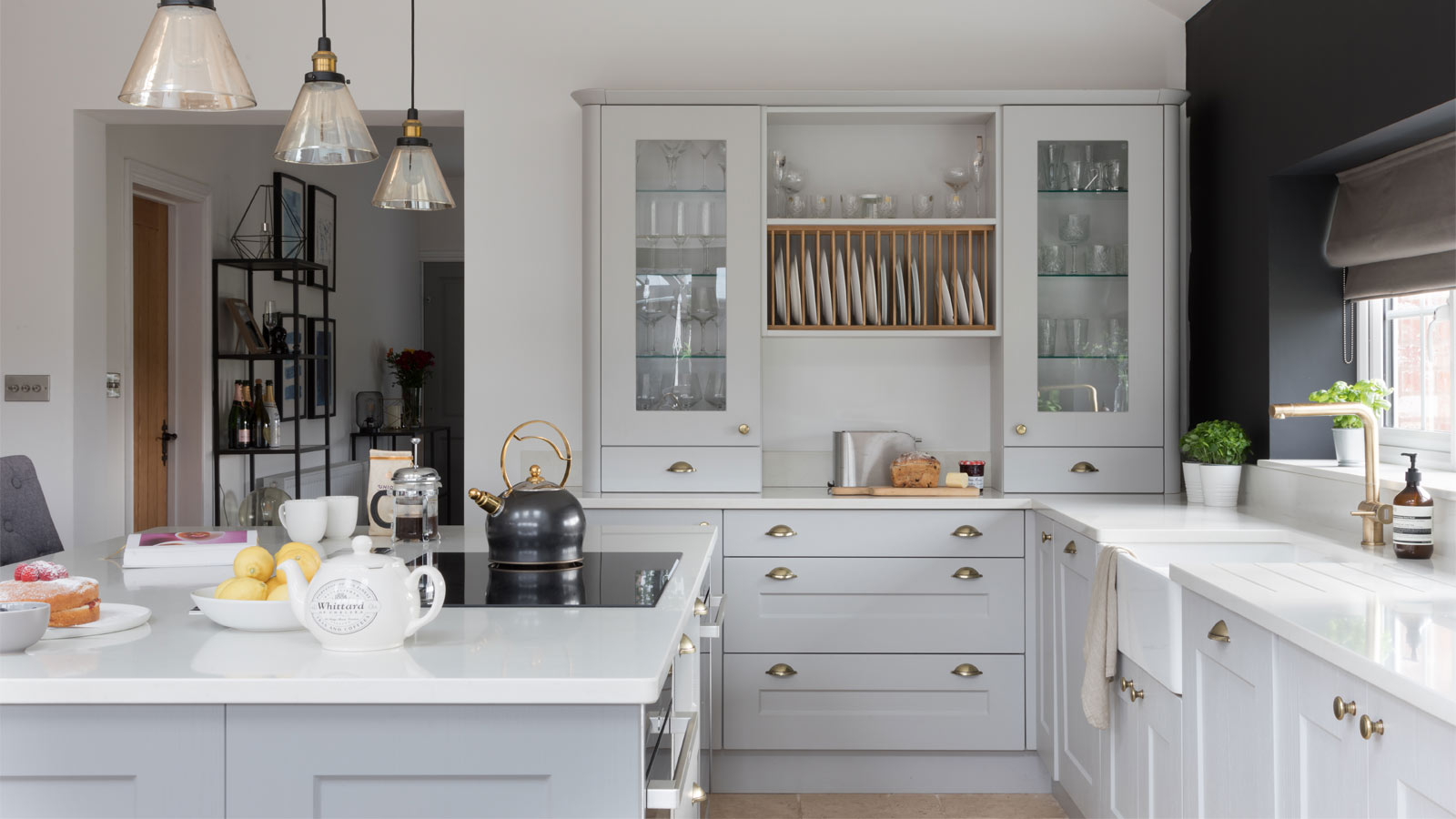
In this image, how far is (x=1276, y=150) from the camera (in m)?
3.04

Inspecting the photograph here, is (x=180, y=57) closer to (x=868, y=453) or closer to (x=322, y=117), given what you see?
(x=322, y=117)

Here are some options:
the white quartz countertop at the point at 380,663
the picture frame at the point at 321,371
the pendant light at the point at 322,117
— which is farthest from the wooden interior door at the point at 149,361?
the white quartz countertop at the point at 380,663

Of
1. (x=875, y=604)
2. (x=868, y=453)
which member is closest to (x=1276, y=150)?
(x=868, y=453)

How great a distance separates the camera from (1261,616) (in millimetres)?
1771

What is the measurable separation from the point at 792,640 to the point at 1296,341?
1.69 m

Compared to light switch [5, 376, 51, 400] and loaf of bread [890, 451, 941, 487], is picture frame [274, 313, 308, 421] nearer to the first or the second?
light switch [5, 376, 51, 400]

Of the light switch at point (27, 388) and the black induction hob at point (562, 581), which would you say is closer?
the black induction hob at point (562, 581)

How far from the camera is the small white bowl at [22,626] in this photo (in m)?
1.41

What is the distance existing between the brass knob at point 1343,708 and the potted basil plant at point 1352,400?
1424mm

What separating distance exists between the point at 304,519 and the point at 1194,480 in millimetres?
2456

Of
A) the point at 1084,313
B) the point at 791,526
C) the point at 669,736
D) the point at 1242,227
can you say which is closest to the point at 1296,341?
the point at 1242,227

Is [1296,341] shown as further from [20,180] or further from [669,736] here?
[20,180]

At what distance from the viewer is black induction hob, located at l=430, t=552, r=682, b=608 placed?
5.86 feet

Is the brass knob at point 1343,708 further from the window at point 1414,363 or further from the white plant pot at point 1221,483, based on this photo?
the white plant pot at point 1221,483
